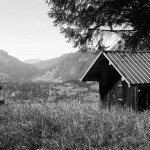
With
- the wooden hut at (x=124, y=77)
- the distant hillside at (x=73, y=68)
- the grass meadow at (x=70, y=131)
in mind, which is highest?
the distant hillside at (x=73, y=68)

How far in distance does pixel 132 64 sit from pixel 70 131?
8771 mm

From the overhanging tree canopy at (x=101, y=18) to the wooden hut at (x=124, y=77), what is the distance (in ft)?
11.7

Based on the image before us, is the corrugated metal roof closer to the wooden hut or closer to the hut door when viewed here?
the wooden hut

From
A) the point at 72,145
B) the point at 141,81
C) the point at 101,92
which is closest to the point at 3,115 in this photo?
the point at 72,145

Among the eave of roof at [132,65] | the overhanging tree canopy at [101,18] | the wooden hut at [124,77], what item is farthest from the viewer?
the wooden hut at [124,77]

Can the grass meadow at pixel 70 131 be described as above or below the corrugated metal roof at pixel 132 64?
below

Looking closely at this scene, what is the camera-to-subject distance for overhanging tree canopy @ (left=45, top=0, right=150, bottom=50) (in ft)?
30.3

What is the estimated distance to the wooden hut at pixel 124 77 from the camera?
1392 cm

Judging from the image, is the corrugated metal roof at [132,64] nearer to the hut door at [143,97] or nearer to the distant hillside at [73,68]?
the hut door at [143,97]

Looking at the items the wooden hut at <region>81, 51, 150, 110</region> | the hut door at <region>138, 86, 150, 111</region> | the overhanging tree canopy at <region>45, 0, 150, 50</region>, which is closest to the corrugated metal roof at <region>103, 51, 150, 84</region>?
the wooden hut at <region>81, 51, 150, 110</region>

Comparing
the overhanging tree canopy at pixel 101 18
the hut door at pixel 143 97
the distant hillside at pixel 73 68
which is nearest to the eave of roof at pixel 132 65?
the hut door at pixel 143 97

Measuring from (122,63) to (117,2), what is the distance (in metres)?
6.05

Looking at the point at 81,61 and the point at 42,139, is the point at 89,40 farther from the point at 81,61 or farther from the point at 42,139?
the point at 81,61

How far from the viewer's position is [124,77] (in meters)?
13.6
